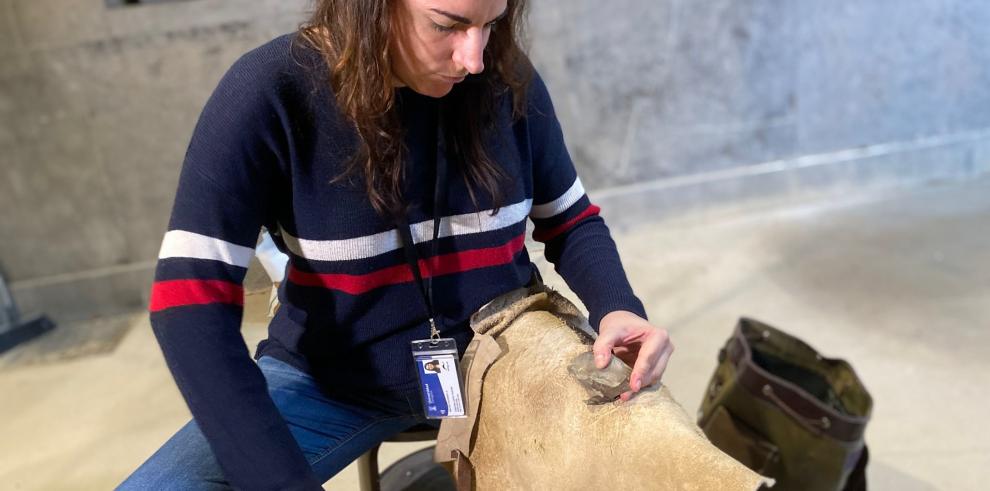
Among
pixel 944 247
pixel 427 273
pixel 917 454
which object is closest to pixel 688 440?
pixel 427 273

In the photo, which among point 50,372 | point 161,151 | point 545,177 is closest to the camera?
point 545,177

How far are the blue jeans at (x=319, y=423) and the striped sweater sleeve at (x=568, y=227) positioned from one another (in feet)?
1.03

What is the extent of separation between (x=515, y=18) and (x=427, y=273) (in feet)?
1.22

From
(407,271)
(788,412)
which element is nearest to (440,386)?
(407,271)

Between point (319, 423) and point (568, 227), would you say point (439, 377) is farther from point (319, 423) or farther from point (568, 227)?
point (568, 227)

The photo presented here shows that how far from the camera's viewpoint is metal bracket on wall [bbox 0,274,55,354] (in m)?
2.75

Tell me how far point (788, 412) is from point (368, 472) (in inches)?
32.5

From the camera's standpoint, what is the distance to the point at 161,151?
9.00 feet

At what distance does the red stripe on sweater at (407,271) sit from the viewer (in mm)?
1074

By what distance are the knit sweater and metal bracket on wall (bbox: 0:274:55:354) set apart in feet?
6.60

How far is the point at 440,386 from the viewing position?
110 cm

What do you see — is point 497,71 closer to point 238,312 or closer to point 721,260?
point 238,312

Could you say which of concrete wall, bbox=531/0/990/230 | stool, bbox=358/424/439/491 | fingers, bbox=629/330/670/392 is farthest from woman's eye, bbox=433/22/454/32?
concrete wall, bbox=531/0/990/230

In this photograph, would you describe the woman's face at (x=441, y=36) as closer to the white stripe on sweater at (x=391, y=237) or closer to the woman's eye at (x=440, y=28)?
the woman's eye at (x=440, y=28)
